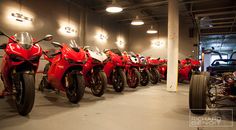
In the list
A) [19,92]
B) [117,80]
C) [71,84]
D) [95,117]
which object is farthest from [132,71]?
[19,92]

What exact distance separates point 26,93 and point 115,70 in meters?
2.78

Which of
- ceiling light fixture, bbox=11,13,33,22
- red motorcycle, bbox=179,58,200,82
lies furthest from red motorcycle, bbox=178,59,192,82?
ceiling light fixture, bbox=11,13,33,22

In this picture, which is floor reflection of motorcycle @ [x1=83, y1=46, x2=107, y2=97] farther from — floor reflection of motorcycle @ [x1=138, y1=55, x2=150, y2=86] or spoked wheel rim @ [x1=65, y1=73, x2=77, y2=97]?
floor reflection of motorcycle @ [x1=138, y1=55, x2=150, y2=86]

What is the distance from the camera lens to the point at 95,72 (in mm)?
4504

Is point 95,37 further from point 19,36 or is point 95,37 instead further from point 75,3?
point 19,36

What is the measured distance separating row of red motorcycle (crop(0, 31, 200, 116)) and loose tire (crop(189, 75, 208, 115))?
179 centimetres

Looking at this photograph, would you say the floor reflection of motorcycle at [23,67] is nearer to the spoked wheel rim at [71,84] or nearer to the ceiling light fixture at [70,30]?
the spoked wheel rim at [71,84]

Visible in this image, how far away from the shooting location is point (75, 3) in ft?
27.2

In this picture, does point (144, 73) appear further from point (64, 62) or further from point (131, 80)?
point (64, 62)

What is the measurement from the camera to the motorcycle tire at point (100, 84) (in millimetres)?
4215

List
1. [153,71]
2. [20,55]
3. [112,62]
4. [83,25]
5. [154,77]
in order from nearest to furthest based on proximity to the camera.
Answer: [20,55] < [112,62] < [154,77] < [153,71] < [83,25]

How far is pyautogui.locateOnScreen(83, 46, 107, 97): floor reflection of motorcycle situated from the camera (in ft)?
14.0

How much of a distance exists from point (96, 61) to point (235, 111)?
9.04ft

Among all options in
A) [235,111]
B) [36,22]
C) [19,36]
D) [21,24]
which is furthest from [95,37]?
[235,111]
